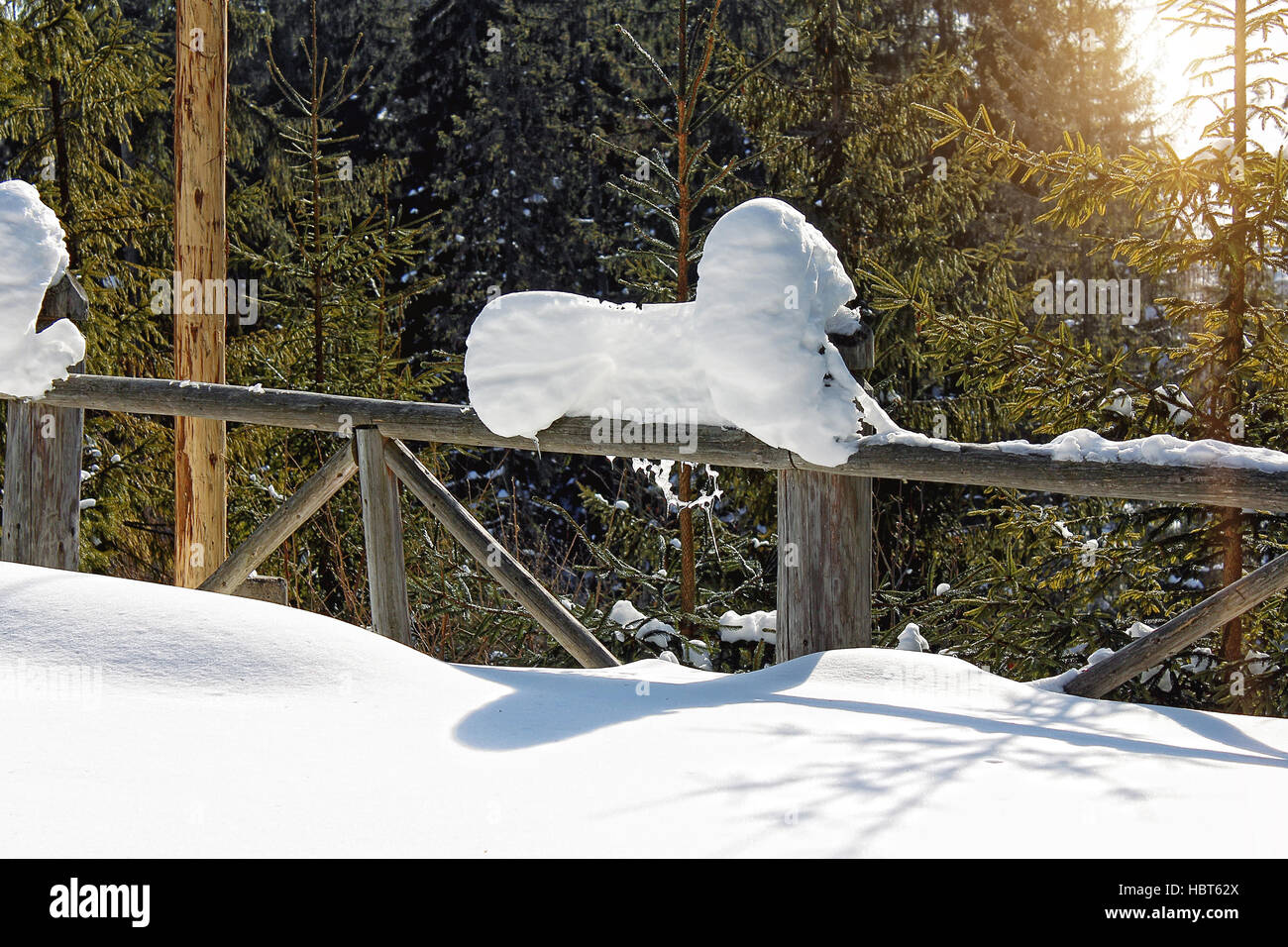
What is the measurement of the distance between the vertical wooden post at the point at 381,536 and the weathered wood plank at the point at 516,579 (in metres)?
0.11

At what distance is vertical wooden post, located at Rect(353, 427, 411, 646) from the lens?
12.8 ft

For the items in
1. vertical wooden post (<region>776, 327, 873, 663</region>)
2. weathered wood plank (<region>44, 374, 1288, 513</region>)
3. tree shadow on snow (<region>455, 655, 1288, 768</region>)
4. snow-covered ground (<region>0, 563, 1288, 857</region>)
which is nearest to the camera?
snow-covered ground (<region>0, 563, 1288, 857</region>)

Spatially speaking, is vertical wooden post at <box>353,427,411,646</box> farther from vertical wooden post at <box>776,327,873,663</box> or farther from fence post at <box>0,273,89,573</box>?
fence post at <box>0,273,89,573</box>

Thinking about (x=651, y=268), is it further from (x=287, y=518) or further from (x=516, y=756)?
(x=516, y=756)

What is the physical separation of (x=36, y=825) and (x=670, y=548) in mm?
4952

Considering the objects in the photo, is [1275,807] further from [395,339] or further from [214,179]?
[395,339]

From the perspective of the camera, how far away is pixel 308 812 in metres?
1.76

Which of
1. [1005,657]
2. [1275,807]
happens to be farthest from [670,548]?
[1275,807]

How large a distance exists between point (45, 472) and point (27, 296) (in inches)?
30.4

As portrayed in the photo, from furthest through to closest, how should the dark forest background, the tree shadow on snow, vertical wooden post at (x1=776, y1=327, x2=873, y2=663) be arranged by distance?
the dark forest background
vertical wooden post at (x1=776, y1=327, x2=873, y2=663)
the tree shadow on snow

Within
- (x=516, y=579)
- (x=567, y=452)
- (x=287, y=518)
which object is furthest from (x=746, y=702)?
(x=287, y=518)

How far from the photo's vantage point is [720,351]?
10.1 feet

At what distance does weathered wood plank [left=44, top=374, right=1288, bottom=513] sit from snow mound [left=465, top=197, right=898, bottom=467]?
86mm

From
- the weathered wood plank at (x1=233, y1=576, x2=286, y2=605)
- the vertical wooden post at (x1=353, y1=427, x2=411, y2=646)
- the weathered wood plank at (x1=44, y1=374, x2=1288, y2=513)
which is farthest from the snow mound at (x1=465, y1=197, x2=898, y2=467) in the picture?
the weathered wood plank at (x1=233, y1=576, x2=286, y2=605)
